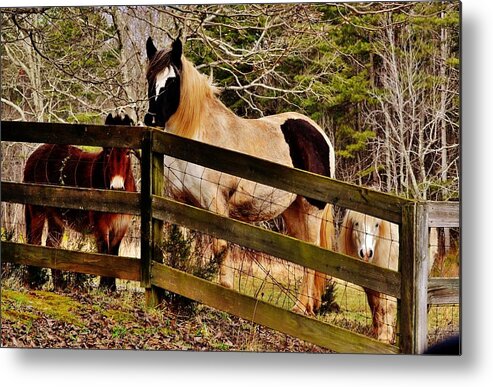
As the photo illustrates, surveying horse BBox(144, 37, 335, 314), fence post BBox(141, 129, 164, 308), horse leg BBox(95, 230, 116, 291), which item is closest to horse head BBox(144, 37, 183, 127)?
horse BBox(144, 37, 335, 314)

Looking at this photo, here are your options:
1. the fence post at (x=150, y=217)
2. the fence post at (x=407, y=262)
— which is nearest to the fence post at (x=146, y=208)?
the fence post at (x=150, y=217)

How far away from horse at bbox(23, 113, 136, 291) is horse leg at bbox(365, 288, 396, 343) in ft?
4.90

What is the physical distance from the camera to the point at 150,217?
5.29 m

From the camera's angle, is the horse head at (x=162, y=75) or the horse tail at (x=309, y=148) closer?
the horse tail at (x=309, y=148)

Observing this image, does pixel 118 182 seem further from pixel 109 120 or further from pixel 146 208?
pixel 109 120

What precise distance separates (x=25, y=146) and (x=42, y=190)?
278 millimetres

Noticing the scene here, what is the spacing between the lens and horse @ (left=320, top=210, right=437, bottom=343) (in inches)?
196

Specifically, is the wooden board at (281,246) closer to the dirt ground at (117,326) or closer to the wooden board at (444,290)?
the wooden board at (444,290)

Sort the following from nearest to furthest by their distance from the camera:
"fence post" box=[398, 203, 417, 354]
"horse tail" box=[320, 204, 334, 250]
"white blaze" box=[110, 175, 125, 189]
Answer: "fence post" box=[398, 203, 417, 354] < "horse tail" box=[320, 204, 334, 250] < "white blaze" box=[110, 175, 125, 189]

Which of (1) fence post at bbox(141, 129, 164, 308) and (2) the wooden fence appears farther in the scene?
(1) fence post at bbox(141, 129, 164, 308)

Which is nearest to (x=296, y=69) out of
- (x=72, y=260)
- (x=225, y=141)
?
(x=225, y=141)

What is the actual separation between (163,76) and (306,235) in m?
1.23

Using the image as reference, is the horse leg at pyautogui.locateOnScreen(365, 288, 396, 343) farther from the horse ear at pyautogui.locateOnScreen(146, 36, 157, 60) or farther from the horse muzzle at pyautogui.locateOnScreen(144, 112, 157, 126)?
the horse ear at pyautogui.locateOnScreen(146, 36, 157, 60)

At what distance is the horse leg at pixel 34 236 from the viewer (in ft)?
17.8
